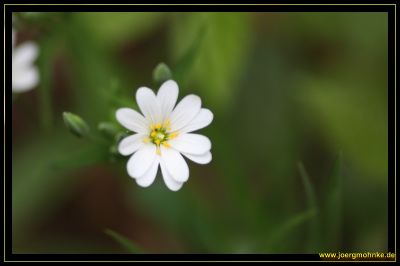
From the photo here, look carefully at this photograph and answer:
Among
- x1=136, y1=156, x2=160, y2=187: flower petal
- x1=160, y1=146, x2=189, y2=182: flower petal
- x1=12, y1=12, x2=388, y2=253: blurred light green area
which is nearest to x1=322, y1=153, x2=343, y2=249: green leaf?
x1=12, y1=12, x2=388, y2=253: blurred light green area

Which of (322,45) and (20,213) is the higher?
(322,45)

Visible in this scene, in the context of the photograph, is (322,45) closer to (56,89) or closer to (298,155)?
(298,155)

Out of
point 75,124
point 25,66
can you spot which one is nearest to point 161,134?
point 75,124

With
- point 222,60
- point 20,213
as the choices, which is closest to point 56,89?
point 20,213

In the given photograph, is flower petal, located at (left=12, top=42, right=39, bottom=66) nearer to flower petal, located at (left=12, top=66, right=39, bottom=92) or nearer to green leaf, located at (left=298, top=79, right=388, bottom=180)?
flower petal, located at (left=12, top=66, right=39, bottom=92)
